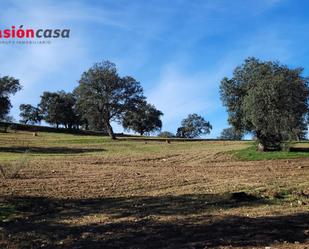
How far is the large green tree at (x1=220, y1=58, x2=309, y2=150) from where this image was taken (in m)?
29.9

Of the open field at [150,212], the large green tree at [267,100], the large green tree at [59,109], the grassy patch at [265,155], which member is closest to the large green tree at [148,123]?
the large green tree at [59,109]

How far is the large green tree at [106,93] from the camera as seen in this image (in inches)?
2154

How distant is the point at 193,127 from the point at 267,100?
320ft

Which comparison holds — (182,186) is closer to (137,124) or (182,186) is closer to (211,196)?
(211,196)

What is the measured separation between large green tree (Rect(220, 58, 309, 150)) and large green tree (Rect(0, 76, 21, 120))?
32.9 metres

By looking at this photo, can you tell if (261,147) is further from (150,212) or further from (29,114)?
(29,114)

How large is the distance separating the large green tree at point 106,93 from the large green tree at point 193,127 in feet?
227

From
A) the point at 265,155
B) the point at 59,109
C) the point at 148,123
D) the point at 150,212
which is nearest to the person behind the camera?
the point at 150,212

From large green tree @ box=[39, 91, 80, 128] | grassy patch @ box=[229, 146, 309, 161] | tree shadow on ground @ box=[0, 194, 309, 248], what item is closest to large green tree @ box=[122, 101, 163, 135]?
large green tree @ box=[39, 91, 80, 128]

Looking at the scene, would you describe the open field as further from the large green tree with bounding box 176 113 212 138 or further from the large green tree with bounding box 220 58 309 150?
the large green tree with bounding box 176 113 212 138

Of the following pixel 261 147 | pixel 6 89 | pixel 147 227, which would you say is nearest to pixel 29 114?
pixel 6 89

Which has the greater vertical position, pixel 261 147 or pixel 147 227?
pixel 261 147

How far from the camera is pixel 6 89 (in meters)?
56.5

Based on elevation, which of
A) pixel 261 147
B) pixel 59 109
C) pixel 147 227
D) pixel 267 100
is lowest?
pixel 147 227
